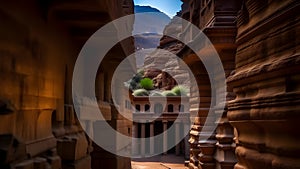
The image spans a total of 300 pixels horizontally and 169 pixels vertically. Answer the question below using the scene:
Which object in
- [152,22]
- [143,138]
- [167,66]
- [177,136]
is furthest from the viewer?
[152,22]

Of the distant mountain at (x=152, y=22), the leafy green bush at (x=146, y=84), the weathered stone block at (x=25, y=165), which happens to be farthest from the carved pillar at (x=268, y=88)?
the distant mountain at (x=152, y=22)

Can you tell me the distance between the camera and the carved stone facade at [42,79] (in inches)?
137

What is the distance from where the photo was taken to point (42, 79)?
459 cm

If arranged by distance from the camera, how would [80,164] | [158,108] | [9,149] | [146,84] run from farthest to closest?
[146,84], [158,108], [80,164], [9,149]

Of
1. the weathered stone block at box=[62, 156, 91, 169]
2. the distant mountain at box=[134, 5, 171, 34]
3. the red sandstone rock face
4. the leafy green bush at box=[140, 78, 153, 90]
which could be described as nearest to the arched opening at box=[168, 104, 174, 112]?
the red sandstone rock face

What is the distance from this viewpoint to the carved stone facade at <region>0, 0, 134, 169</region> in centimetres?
348

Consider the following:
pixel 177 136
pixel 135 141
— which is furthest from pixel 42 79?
pixel 177 136

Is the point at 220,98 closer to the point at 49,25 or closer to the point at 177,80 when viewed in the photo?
the point at 49,25

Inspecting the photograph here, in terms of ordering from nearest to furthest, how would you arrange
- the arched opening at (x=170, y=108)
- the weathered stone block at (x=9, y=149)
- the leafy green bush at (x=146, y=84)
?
the weathered stone block at (x=9, y=149) → the arched opening at (x=170, y=108) → the leafy green bush at (x=146, y=84)

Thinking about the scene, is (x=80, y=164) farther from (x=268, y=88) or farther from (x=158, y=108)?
(x=158, y=108)

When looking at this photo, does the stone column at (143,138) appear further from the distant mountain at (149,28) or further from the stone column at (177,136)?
the distant mountain at (149,28)

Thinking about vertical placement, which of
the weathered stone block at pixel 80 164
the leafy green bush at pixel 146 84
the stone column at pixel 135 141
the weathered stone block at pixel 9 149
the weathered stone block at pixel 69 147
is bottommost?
the stone column at pixel 135 141

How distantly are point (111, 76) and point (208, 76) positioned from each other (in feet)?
11.4

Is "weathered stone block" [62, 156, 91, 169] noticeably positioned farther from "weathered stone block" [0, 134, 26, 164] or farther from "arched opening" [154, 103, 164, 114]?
"arched opening" [154, 103, 164, 114]
